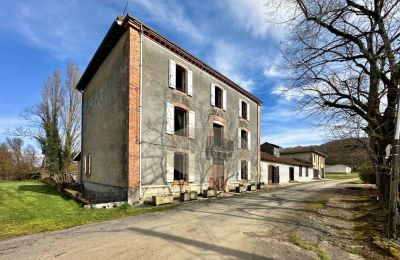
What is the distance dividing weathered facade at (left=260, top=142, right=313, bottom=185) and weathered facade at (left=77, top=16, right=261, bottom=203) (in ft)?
22.5

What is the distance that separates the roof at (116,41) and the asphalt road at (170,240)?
8.70 m

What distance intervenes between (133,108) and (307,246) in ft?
29.4

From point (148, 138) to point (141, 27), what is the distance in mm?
5206

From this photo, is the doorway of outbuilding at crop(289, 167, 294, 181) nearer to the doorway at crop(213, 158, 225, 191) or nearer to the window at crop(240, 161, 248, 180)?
the window at crop(240, 161, 248, 180)

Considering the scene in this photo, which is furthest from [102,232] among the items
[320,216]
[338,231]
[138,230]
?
[320,216]

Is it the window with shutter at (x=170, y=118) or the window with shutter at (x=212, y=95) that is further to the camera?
the window with shutter at (x=212, y=95)

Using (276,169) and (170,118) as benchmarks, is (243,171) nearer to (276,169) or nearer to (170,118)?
(276,169)

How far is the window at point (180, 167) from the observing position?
47.5ft

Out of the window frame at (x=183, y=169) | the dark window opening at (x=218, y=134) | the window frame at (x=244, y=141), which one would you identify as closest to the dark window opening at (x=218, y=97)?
the dark window opening at (x=218, y=134)

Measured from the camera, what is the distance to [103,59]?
641 inches

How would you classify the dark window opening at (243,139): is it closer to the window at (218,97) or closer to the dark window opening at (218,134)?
the dark window opening at (218,134)

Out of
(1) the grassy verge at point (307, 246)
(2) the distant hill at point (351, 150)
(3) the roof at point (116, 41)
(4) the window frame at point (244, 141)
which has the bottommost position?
(1) the grassy verge at point (307, 246)

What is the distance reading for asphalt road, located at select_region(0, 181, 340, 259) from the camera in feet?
16.7

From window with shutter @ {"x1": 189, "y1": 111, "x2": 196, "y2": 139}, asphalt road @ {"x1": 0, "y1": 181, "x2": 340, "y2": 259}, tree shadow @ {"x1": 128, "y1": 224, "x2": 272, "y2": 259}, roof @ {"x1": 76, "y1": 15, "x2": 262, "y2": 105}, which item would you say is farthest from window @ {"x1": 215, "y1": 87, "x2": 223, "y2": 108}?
tree shadow @ {"x1": 128, "y1": 224, "x2": 272, "y2": 259}
